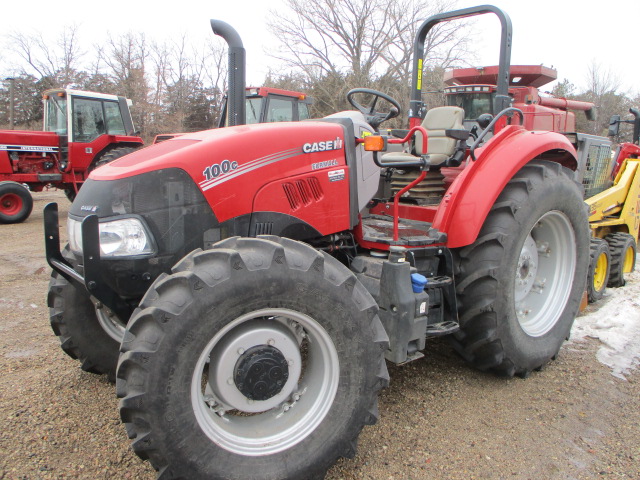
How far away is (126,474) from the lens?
7.20 feet

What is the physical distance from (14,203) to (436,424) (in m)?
10.4

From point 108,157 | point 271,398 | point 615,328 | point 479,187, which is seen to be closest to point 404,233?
point 479,187

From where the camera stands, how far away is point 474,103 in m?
9.70

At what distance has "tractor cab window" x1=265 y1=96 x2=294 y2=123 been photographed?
387 inches

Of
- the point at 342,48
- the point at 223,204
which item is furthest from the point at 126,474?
the point at 342,48

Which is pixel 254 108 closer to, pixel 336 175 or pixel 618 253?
pixel 618 253

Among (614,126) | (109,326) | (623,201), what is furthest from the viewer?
(614,126)

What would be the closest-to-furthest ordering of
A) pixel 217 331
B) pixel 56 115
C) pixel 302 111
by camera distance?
pixel 217 331 → pixel 302 111 → pixel 56 115


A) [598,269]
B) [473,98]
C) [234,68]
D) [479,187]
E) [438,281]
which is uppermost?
[473,98]

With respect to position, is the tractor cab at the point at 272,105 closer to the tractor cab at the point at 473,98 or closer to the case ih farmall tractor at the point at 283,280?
the tractor cab at the point at 473,98

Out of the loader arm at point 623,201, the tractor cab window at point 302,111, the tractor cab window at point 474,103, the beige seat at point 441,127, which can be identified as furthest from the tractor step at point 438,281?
the tractor cab window at point 302,111

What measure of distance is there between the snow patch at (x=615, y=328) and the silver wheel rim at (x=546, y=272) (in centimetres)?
52

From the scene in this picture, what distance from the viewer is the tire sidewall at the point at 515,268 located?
2904mm

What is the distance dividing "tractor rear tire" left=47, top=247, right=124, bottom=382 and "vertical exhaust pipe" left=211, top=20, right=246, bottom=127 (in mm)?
1323
